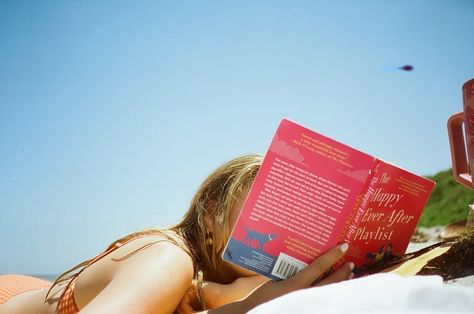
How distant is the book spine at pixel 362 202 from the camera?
115 centimetres

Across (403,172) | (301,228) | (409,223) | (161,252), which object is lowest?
(161,252)

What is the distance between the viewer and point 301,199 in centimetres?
113

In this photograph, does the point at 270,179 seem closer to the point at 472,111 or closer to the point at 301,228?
the point at 301,228

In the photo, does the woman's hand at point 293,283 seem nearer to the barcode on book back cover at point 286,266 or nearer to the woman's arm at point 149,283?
the barcode on book back cover at point 286,266

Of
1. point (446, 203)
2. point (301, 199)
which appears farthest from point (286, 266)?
point (446, 203)

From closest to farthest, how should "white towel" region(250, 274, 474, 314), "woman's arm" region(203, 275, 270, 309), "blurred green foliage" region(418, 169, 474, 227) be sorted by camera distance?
"white towel" region(250, 274, 474, 314)
"woman's arm" region(203, 275, 270, 309)
"blurred green foliage" region(418, 169, 474, 227)

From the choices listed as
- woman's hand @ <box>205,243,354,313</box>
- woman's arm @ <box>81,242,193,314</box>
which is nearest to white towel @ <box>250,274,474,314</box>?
woman's hand @ <box>205,243,354,313</box>

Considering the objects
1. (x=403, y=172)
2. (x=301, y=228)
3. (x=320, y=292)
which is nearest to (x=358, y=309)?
(x=320, y=292)

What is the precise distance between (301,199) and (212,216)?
58 cm

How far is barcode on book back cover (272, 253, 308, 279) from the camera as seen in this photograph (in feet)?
3.84

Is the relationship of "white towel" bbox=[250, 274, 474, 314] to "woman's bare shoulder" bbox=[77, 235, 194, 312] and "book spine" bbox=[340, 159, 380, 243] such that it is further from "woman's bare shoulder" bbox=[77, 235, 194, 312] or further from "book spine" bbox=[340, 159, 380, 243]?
"woman's bare shoulder" bbox=[77, 235, 194, 312]

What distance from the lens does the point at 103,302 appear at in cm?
108

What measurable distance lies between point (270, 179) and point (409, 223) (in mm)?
484

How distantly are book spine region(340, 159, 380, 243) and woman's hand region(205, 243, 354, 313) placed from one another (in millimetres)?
45
